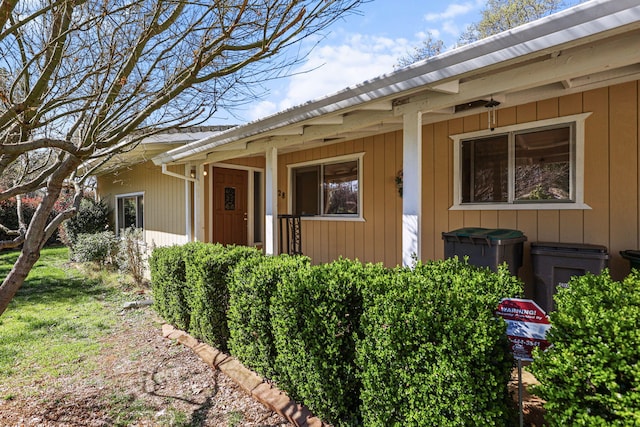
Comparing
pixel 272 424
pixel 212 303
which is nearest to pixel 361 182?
pixel 212 303

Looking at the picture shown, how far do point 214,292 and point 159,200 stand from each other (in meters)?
5.19

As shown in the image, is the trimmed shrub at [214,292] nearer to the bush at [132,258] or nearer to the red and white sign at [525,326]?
the red and white sign at [525,326]

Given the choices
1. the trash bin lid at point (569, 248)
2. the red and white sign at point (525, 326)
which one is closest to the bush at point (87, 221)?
the trash bin lid at point (569, 248)

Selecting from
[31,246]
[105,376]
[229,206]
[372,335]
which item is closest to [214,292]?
[105,376]

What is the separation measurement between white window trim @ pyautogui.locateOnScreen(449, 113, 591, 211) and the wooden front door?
482cm

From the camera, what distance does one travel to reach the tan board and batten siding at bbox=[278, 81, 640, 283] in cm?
333

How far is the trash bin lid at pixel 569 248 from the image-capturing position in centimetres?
313

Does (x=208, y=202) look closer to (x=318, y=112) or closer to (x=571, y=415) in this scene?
(x=318, y=112)

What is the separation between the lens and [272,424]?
2.47 metres

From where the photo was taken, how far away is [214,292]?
3453mm

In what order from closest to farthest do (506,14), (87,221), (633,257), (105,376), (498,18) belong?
(633,257) → (105,376) → (87,221) → (506,14) → (498,18)

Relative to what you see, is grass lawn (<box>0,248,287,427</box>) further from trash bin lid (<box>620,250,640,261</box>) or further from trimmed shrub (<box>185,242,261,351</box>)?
trash bin lid (<box>620,250,640,261</box>)

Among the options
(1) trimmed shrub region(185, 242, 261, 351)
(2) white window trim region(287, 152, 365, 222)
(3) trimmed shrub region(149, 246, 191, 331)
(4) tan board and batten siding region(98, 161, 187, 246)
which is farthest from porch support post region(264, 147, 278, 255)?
(4) tan board and batten siding region(98, 161, 187, 246)

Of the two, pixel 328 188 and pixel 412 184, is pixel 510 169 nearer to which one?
pixel 412 184
